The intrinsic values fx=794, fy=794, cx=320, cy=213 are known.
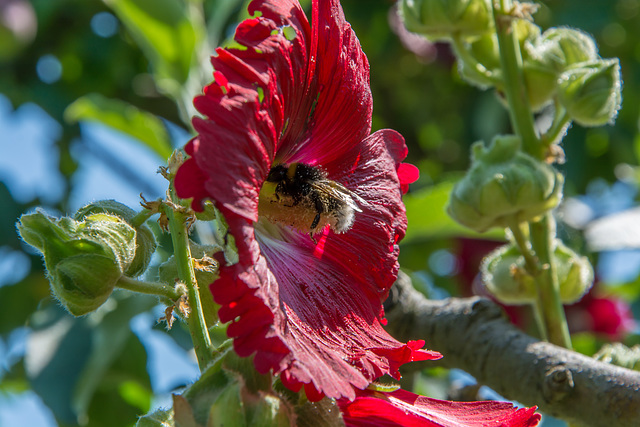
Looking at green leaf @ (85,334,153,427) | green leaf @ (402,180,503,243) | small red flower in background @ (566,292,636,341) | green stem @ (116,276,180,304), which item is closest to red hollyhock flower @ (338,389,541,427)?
green stem @ (116,276,180,304)

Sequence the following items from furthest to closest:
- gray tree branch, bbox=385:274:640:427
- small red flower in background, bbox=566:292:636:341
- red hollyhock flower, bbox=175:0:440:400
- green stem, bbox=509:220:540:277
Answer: small red flower in background, bbox=566:292:636:341, green stem, bbox=509:220:540:277, gray tree branch, bbox=385:274:640:427, red hollyhock flower, bbox=175:0:440:400

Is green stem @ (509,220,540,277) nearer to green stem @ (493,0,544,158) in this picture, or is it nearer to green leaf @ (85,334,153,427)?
green stem @ (493,0,544,158)

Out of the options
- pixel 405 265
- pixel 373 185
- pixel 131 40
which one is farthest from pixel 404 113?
pixel 373 185

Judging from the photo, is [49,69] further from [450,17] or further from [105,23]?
[450,17]

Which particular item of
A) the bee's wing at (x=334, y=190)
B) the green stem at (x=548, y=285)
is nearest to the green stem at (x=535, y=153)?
the green stem at (x=548, y=285)

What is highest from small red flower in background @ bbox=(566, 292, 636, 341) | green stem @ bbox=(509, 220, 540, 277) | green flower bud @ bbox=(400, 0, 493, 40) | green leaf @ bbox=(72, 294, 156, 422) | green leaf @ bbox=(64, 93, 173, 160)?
green flower bud @ bbox=(400, 0, 493, 40)

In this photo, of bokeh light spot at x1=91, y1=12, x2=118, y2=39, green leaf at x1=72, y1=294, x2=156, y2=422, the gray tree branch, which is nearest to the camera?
the gray tree branch
